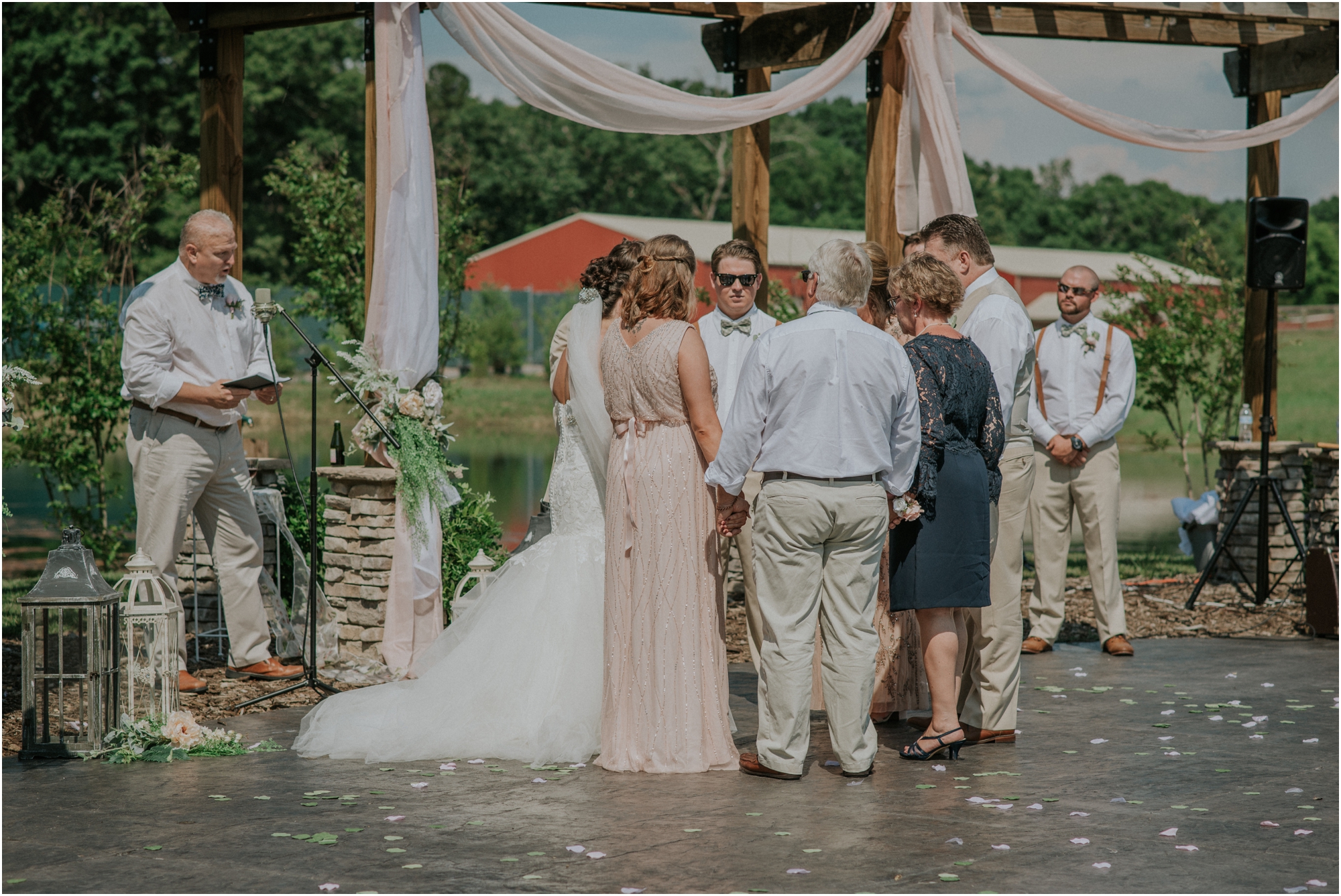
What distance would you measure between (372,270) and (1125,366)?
13.2ft

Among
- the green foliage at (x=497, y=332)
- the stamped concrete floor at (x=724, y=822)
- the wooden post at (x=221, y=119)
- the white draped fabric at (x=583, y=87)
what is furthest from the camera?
the green foliage at (x=497, y=332)

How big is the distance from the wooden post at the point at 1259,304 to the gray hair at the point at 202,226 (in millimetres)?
6613

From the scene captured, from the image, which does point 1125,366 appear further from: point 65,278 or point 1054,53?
point 1054,53

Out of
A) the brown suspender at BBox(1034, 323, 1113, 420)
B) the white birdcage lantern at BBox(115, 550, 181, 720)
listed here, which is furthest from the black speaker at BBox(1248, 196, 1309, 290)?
the white birdcage lantern at BBox(115, 550, 181, 720)

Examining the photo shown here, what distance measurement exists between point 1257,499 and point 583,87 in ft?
18.8

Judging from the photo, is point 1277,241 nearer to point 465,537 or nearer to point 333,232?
point 465,537

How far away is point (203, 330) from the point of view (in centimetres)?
637

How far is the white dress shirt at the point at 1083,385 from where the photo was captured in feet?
24.9

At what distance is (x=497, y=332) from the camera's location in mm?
32750

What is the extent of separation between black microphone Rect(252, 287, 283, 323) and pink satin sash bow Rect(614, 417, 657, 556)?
1.72 meters

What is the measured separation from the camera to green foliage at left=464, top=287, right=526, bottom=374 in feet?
106

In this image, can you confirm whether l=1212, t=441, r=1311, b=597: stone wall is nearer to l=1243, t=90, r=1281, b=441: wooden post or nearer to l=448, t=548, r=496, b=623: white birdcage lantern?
l=1243, t=90, r=1281, b=441: wooden post

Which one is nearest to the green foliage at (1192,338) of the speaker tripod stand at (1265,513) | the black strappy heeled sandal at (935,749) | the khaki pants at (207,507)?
the speaker tripod stand at (1265,513)

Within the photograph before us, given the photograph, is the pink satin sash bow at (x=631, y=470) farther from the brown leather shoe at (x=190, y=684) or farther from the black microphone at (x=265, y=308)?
the brown leather shoe at (x=190, y=684)
